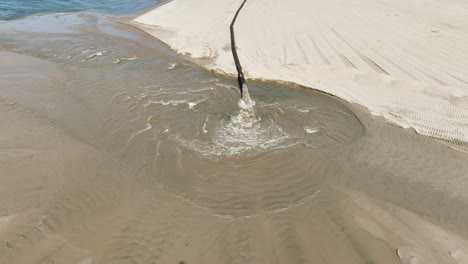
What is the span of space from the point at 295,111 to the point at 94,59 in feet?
21.3

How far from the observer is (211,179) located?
487 cm

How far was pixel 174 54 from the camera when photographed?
10.1 metres

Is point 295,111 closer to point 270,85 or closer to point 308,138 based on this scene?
point 308,138

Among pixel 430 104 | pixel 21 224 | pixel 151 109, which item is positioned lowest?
pixel 21 224

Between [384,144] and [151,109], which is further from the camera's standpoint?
[151,109]

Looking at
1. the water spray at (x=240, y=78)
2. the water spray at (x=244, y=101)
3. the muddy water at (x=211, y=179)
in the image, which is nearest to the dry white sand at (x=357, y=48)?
the water spray at (x=240, y=78)

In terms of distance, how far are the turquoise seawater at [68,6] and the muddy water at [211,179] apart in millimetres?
9876

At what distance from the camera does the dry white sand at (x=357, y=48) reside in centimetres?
647

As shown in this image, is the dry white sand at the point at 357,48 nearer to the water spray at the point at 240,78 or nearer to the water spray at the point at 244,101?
the water spray at the point at 240,78

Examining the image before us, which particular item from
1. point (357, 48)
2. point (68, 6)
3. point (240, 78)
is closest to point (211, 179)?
point (240, 78)

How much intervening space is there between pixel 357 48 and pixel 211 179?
6446 mm

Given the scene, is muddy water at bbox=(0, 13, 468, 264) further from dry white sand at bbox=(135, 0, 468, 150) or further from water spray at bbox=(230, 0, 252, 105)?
dry white sand at bbox=(135, 0, 468, 150)

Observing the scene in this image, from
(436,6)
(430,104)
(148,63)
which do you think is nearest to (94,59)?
(148,63)

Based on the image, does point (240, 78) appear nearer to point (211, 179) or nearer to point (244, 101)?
point (244, 101)
